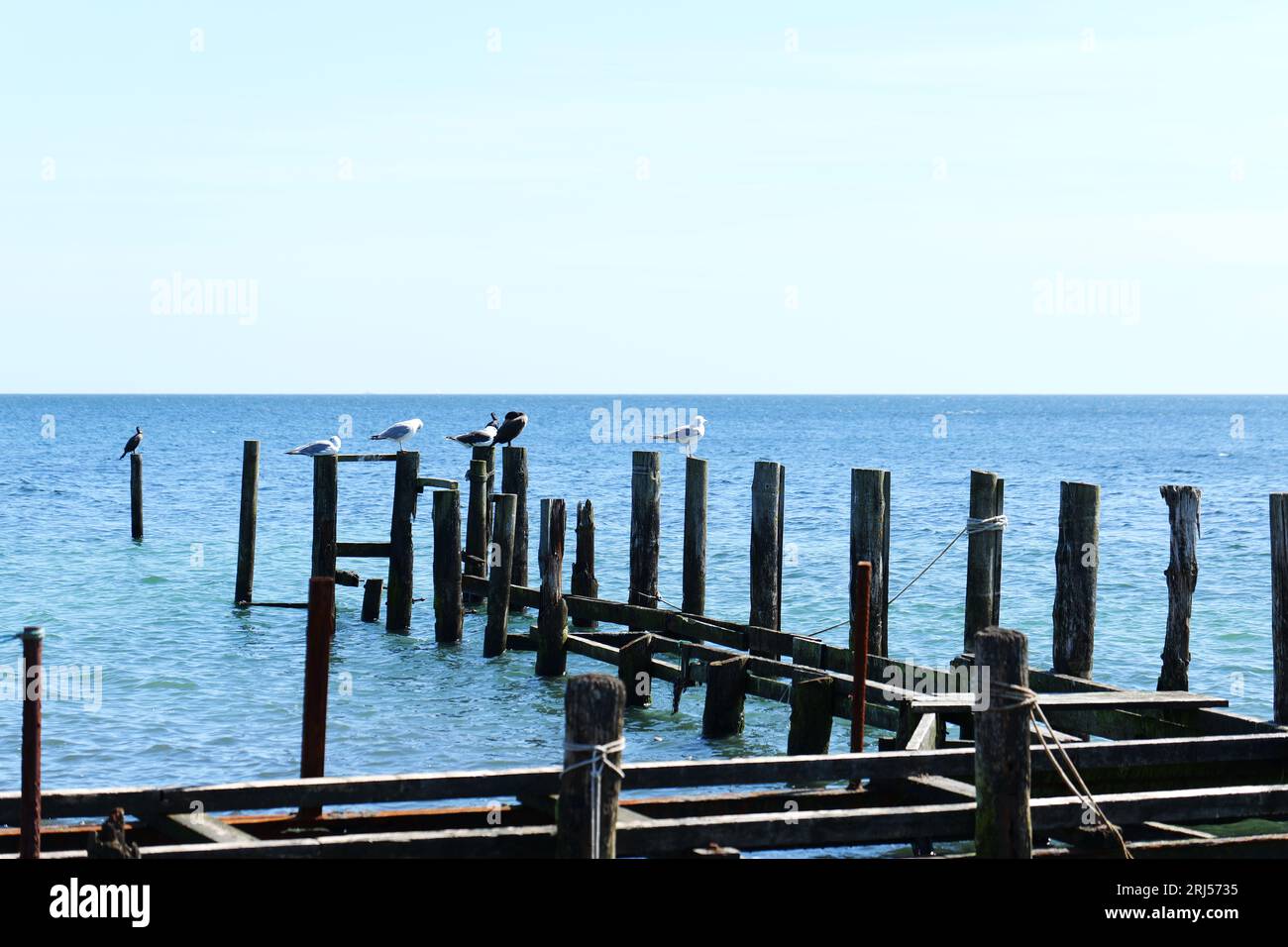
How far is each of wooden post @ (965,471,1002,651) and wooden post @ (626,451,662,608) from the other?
427 centimetres

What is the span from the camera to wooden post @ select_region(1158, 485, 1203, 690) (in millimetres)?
11172

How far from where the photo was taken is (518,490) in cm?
1886

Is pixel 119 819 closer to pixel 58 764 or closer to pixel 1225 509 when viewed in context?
pixel 58 764

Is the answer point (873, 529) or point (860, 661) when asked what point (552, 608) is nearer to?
point (873, 529)

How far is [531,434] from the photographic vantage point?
4491 inches

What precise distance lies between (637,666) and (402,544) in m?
4.87

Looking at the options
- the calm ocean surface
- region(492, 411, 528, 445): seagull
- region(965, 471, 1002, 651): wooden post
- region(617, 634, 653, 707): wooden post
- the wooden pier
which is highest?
region(492, 411, 528, 445): seagull

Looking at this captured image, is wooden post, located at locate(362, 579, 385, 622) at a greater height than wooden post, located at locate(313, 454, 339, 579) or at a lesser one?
lesser

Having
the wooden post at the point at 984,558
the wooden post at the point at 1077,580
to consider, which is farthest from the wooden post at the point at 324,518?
the wooden post at the point at 1077,580

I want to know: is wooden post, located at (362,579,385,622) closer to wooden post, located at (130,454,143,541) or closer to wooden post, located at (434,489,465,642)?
wooden post, located at (434,489,465,642)

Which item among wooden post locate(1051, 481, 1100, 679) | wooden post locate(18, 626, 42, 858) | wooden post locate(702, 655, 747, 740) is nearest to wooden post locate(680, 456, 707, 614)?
wooden post locate(702, 655, 747, 740)

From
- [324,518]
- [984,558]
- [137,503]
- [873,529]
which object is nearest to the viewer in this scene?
[984,558]

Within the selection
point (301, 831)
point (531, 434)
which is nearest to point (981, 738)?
point (301, 831)

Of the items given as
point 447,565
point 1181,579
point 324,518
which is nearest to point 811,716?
point 1181,579
